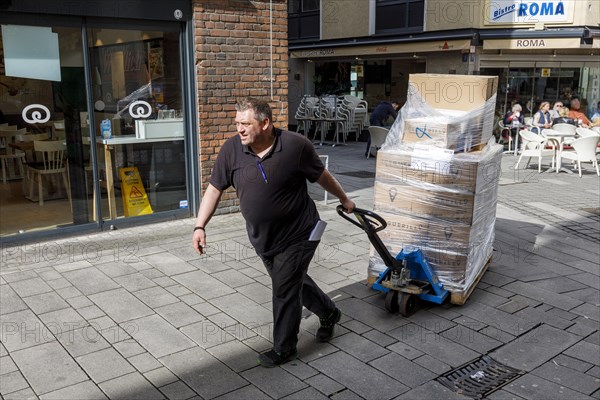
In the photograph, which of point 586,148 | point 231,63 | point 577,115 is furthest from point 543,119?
point 231,63

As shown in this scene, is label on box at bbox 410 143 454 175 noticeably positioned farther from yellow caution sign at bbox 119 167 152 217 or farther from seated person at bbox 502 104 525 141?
seated person at bbox 502 104 525 141

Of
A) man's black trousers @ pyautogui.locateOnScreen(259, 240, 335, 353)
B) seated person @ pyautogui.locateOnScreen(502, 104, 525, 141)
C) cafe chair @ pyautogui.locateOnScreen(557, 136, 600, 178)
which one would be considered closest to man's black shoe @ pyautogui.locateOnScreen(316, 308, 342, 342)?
man's black trousers @ pyautogui.locateOnScreen(259, 240, 335, 353)

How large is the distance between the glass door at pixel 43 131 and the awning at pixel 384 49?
12.4 m

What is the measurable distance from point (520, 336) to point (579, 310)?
2.96 feet

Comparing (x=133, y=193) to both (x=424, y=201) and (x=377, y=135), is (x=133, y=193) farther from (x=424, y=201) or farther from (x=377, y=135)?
(x=377, y=135)

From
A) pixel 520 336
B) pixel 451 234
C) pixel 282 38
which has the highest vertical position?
pixel 282 38

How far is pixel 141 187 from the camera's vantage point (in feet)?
25.2

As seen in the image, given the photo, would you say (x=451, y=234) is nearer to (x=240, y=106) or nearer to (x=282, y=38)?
(x=240, y=106)

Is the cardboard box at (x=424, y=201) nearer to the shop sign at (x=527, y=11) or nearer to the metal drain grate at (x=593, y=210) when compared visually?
the metal drain grate at (x=593, y=210)

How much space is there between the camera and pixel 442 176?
15.7 feet

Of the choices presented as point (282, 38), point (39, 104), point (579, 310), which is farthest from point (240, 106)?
point (282, 38)

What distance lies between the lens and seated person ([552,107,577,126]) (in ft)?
49.8

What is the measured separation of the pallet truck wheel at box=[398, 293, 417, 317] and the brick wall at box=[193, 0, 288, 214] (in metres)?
3.74

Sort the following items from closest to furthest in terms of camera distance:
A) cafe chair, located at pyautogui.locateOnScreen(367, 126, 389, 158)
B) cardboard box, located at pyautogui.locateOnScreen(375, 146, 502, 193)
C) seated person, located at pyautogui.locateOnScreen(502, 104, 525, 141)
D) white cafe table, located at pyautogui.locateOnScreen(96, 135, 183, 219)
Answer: cardboard box, located at pyautogui.locateOnScreen(375, 146, 502, 193), white cafe table, located at pyautogui.locateOnScreen(96, 135, 183, 219), cafe chair, located at pyautogui.locateOnScreen(367, 126, 389, 158), seated person, located at pyautogui.locateOnScreen(502, 104, 525, 141)
